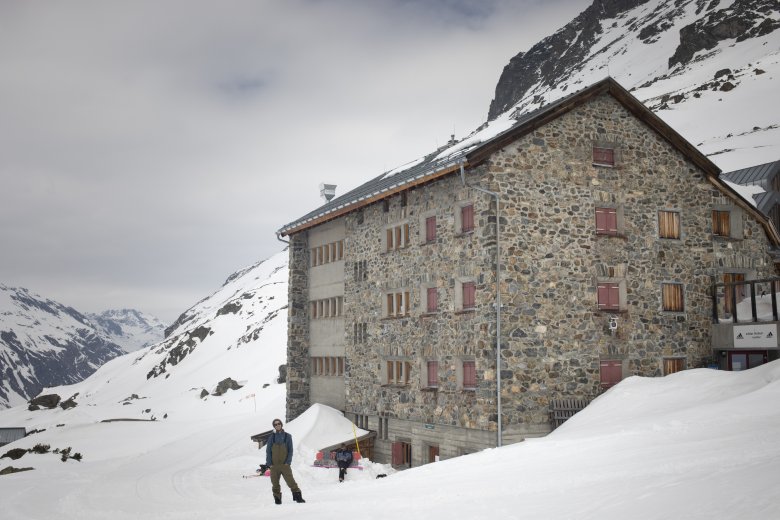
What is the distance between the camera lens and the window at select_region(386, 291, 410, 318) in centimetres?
2459

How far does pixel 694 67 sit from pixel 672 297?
99.6 m

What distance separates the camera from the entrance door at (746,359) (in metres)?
22.9

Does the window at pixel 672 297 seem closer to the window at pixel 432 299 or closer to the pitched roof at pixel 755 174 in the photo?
the window at pixel 432 299

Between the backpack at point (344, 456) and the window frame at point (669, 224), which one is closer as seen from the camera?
the backpack at point (344, 456)

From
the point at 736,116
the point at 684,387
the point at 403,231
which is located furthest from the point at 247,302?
the point at 684,387

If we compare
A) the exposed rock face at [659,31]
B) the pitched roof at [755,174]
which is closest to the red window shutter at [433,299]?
the pitched roof at [755,174]

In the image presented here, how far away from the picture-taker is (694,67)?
11038cm

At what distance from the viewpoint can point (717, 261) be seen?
24.5m

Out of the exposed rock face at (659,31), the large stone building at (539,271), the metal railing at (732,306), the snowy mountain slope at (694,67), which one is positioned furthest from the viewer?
the exposed rock face at (659,31)

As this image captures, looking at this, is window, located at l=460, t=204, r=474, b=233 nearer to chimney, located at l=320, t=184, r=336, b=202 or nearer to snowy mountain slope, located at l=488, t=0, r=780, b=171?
snowy mountain slope, located at l=488, t=0, r=780, b=171

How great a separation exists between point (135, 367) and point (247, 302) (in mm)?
20512

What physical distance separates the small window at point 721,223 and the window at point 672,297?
277cm

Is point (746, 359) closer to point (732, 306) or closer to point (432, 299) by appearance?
point (732, 306)

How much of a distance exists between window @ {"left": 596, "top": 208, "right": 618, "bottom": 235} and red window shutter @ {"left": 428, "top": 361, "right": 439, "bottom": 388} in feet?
21.7
